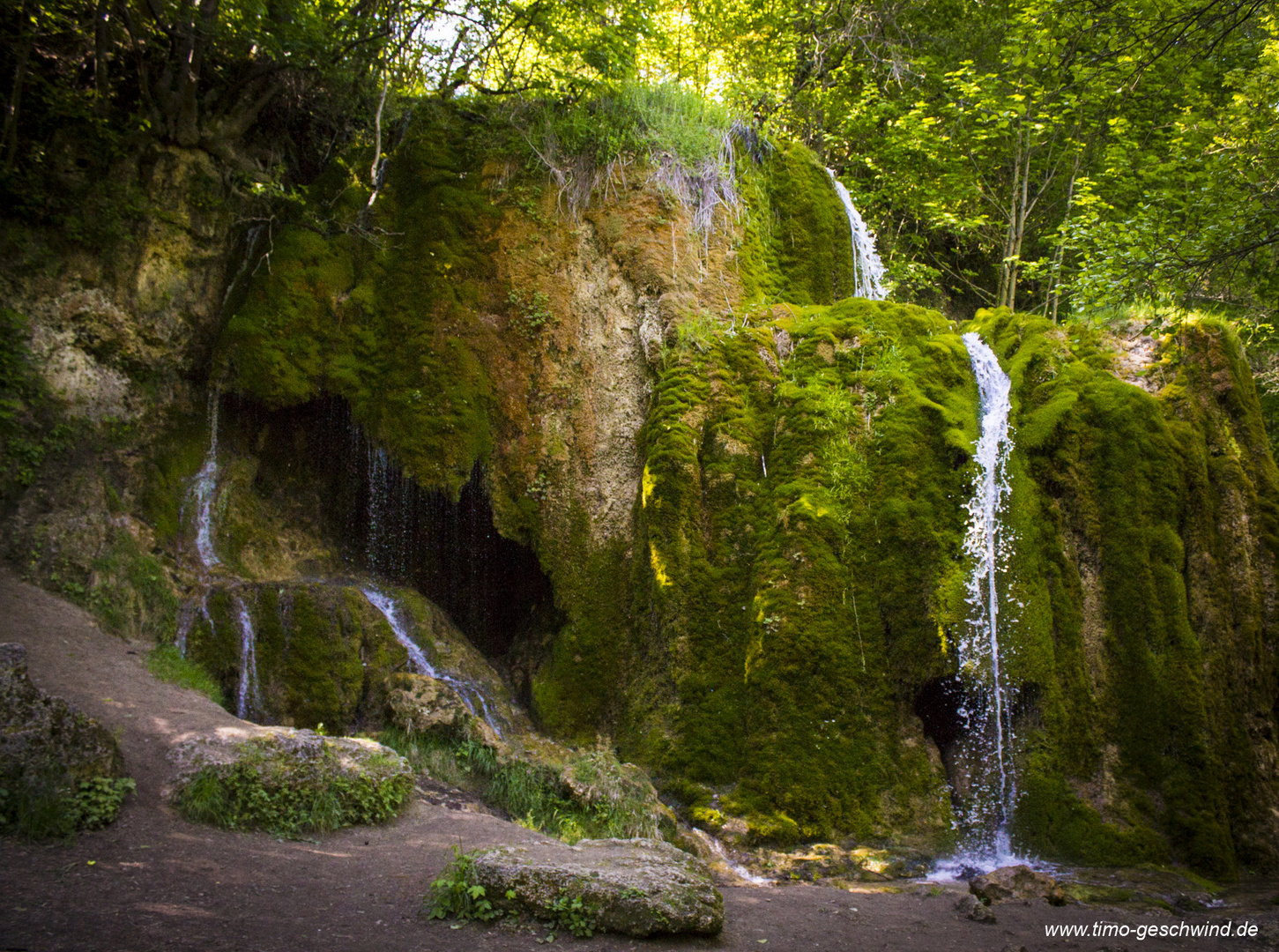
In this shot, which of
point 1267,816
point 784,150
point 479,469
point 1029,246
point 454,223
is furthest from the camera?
point 1029,246

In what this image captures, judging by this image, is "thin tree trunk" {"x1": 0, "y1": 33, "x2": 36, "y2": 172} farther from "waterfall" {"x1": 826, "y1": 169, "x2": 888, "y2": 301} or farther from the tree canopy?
"waterfall" {"x1": 826, "y1": 169, "x2": 888, "y2": 301}

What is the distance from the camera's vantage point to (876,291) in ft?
42.7

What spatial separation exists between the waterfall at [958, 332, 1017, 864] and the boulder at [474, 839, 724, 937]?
3512 mm

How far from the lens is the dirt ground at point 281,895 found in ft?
13.1

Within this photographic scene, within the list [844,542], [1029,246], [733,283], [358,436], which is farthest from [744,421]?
[1029,246]

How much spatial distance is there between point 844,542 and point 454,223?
6.71 meters

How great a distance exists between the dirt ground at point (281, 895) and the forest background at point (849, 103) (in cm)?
501

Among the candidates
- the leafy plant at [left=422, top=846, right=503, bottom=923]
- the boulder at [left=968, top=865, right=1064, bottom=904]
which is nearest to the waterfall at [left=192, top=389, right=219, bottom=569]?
the leafy plant at [left=422, top=846, right=503, bottom=923]

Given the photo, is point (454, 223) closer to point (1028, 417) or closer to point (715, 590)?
point (715, 590)

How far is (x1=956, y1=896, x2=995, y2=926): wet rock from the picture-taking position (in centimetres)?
548

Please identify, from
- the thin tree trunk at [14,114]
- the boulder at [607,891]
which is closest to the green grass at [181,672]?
the boulder at [607,891]

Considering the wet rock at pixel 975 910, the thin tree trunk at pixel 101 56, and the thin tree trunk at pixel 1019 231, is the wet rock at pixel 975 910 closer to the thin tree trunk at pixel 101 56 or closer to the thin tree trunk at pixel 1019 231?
the thin tree trunk at pixel 1019 231

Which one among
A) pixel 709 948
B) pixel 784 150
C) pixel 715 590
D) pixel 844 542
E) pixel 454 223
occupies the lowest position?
pixel 709 948

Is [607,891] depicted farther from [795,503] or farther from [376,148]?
[376,148]
